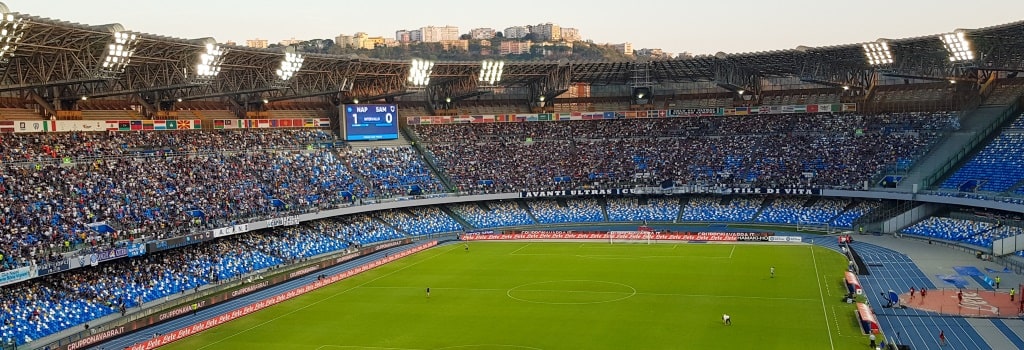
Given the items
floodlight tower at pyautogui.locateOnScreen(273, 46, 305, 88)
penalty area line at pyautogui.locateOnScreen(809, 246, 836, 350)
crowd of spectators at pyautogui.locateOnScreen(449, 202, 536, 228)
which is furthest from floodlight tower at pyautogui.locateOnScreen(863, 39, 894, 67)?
floodlight tower at pyautogui.locateOnScreen(273, 46, 305, 88)

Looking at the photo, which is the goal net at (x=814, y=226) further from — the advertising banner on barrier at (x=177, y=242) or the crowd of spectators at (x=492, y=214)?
the advertising banner on barrier at (x=177, y=242)

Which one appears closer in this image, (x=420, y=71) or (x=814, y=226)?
(x=814, y=226)

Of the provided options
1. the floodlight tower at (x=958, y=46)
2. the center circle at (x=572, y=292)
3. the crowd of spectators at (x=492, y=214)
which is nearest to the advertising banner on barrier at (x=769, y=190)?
the floodlight tower at (x=958, y=46)

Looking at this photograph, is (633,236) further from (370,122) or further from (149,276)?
(149,276)

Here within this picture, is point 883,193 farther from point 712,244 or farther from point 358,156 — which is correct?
point 358,156

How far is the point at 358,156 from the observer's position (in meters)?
74.6

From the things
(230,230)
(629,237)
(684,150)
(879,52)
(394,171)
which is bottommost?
(629,237)

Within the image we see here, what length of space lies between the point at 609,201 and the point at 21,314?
168 feet

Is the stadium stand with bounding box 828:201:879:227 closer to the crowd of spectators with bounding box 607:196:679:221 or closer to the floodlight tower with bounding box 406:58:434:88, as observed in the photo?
the crowd of spectators with bounding box 607:196:679:221

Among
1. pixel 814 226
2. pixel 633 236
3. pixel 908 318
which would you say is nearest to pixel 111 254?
pixel 633 236

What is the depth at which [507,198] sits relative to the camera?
248 feet

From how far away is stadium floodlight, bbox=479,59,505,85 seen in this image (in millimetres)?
74625

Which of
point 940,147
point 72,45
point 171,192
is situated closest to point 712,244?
point 940,147

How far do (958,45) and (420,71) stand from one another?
41.5 metres
